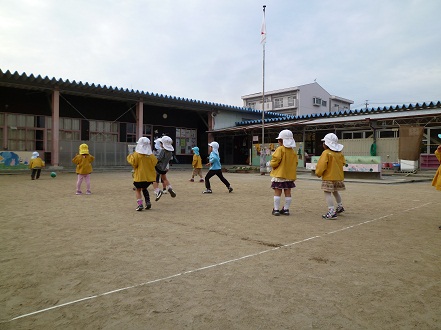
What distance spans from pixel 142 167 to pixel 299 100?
126 feet

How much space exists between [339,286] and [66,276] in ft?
8.25

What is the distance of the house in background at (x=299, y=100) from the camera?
1698 inches

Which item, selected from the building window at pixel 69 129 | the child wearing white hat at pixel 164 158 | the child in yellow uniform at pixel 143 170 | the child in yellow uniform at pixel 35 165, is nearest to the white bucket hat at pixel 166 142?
the child wearing white hat at pixel 164 158

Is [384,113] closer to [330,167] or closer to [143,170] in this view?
[330,167]

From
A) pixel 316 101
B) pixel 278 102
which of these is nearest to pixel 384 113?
pixel 316 101

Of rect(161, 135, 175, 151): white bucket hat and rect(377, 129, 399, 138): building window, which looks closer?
rect(161, 135, 175, 151): white bucket hat

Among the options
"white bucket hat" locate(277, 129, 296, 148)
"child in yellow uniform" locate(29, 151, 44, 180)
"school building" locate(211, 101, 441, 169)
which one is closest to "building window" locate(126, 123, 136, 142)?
"school building" locate(211, 101, 441, 169)

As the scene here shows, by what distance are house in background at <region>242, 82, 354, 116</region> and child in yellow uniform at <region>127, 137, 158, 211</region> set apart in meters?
37.3

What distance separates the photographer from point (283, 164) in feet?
21.8

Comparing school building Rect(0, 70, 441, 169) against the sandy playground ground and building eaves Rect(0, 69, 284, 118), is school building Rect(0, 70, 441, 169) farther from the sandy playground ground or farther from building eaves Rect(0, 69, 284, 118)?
the sandy playground ground

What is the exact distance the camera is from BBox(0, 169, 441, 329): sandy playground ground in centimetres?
244

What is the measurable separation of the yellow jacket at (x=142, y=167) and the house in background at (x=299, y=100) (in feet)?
123

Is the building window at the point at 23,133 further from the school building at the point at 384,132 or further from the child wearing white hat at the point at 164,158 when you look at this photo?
the child wearing white hat at the point at 164,158

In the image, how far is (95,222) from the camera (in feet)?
18.5
